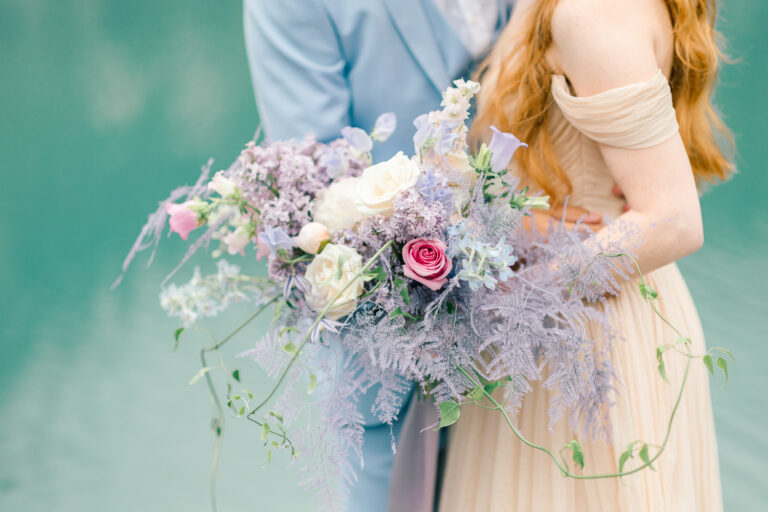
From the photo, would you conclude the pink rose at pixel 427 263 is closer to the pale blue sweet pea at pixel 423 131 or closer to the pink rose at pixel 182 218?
the pale blue sweet pea at pixel 423 131

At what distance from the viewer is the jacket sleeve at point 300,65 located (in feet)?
4.29

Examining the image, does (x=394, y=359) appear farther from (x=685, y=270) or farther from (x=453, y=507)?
(x=685, y=270)

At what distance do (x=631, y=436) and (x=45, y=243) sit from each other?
3.48 metres

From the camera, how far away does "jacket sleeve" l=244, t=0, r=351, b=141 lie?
4.29 ft

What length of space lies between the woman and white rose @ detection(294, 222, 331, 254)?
42 cm

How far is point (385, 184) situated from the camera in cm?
103

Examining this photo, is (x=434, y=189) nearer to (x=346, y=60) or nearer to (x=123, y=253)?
(x=346, y=60)

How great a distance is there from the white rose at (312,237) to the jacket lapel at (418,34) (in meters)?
0.44

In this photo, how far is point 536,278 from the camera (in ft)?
3.52

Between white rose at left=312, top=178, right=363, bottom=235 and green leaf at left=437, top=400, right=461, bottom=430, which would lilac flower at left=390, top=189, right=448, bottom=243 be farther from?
green leaf at left=437, top=400, right=461, bottom=430

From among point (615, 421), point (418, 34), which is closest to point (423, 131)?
point (418, 34)

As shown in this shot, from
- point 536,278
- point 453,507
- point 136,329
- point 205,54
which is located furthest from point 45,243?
point 536,278

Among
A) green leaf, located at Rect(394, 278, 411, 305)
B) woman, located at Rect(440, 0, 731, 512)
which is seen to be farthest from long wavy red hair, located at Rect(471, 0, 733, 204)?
green leaf, located at Rect(394, 278, 411, 305)

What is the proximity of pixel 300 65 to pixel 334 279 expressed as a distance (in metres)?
0.50
